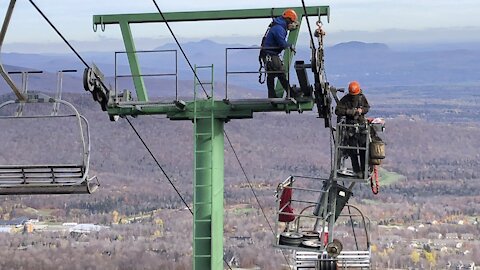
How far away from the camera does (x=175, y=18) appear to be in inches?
572

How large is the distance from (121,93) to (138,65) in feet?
2.22

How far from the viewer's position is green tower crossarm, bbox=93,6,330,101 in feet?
46.2

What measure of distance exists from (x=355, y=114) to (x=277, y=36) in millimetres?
1560

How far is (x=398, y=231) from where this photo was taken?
139m

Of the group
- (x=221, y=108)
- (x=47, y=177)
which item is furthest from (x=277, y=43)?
(x=47, y=177)

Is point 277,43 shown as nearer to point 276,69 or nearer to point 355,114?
point 276,69

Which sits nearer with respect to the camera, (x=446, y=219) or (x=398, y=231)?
(x=398, y=231)

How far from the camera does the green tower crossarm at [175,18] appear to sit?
14078 millimetres

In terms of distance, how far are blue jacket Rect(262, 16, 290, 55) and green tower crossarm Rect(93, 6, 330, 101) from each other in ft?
1.00

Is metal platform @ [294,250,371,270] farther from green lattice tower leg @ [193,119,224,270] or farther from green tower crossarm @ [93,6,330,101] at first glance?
green tower crossarm @ [93,6,330,101]

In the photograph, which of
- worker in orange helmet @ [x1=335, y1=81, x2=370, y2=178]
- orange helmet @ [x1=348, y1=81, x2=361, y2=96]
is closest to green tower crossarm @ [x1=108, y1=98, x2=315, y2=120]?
worker in orange helmet @ [x1=335, y1=81, x2=370, y2=178]

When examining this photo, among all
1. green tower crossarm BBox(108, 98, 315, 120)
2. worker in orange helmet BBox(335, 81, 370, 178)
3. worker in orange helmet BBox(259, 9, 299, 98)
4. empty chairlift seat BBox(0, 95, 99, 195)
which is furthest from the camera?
worker in orange helmet BBox(335, 81, 370, 178)

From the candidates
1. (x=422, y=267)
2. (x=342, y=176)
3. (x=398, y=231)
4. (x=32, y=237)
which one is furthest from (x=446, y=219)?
(x=342, y=176)

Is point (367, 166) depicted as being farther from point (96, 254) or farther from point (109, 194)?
point (109, 194)
